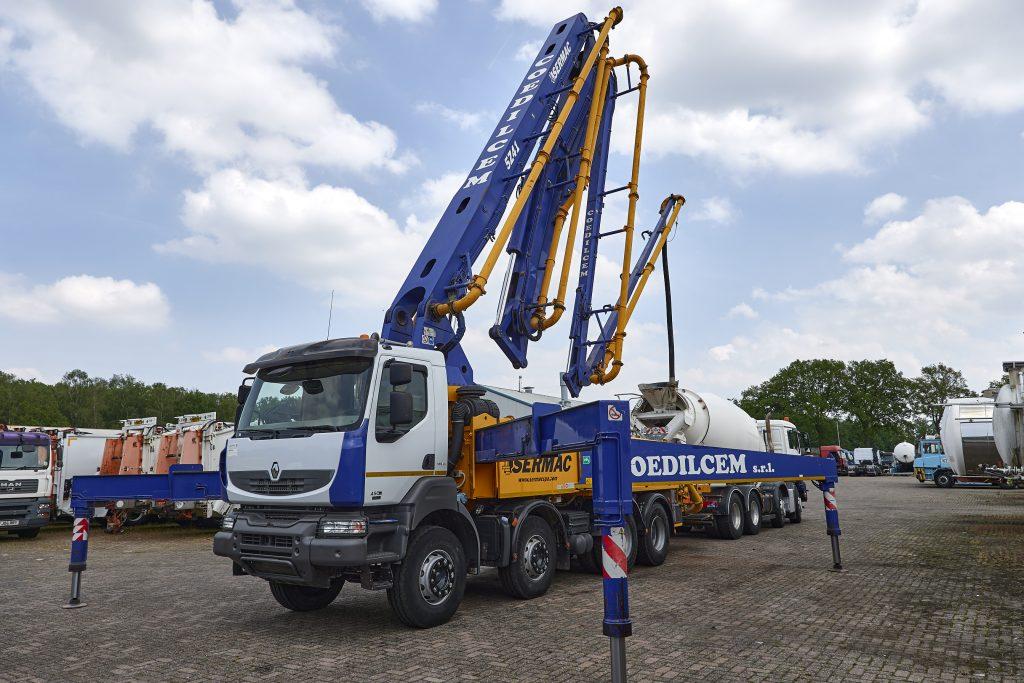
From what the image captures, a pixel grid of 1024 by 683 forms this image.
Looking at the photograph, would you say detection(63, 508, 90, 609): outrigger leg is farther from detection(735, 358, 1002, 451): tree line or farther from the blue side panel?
detection(735, 358, 1002, 451): tree line

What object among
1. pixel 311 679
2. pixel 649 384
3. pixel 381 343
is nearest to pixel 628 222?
pixel 649 384

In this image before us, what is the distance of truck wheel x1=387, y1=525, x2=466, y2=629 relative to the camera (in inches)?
272

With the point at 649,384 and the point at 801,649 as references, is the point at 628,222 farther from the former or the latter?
the point at 801,649

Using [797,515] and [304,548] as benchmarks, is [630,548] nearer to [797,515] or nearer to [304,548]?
[304,548]

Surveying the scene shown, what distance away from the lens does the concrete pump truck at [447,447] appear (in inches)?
264

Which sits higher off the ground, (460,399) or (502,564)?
(460,399)

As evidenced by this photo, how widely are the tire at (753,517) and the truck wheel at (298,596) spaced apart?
10030mm

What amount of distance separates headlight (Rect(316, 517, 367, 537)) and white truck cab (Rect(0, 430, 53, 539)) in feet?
45.3

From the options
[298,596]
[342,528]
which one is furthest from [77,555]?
[342,528]

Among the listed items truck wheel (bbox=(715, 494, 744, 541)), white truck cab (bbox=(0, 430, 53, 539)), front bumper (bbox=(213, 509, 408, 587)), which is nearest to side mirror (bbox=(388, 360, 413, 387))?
front bumper (bbox=(213, 509, 408, 587))

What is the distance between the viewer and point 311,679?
561 centimetres

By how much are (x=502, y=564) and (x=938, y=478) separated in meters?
33.5

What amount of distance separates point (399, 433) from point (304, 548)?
1396mm

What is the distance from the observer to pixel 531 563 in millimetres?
8602
